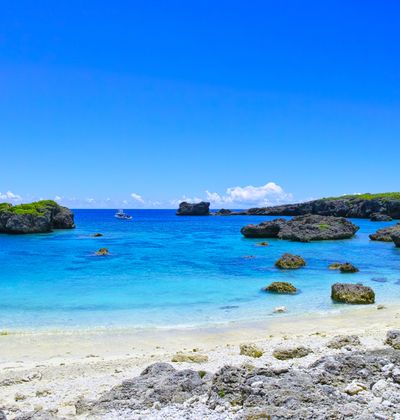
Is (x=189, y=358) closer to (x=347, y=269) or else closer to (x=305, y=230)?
(x=347, y=269)

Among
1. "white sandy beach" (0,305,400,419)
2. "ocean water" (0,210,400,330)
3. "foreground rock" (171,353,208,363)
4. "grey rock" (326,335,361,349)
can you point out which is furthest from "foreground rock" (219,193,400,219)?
"foreground rock" (171,353,208,363)

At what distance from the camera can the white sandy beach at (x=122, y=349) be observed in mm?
11367

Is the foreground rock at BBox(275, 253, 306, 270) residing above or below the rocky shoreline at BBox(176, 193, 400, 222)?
below

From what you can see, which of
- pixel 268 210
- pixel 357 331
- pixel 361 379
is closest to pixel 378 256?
pixel 357 331

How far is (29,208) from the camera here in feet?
270

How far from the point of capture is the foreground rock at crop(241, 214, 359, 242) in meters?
66.7

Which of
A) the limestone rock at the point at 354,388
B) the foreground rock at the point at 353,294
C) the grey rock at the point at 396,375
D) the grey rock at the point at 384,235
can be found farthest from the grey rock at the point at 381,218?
the limestone rock at the point at 354,388

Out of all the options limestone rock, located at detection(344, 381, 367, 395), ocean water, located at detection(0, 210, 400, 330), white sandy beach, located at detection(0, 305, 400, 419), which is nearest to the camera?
limestone rock, located at detection(344, 381, 367, 395)

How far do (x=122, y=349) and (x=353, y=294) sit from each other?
559 inches

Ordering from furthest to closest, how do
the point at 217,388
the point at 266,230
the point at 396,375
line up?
the point at 266,230
the point at 396,375
the point at 217,388

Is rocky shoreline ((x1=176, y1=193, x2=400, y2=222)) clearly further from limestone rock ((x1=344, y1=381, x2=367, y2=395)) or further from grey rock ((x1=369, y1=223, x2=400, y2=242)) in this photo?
limestone rock ((x1=344, y1=381, x2=367, y2=395))

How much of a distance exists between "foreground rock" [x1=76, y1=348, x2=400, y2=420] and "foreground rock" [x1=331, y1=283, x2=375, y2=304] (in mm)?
14291

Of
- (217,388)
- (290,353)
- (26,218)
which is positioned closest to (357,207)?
(26,218)

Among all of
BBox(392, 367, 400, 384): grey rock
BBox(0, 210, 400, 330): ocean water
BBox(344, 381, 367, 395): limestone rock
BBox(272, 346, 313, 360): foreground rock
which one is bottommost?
BBox(0, 210, 400, 330): ocean water
